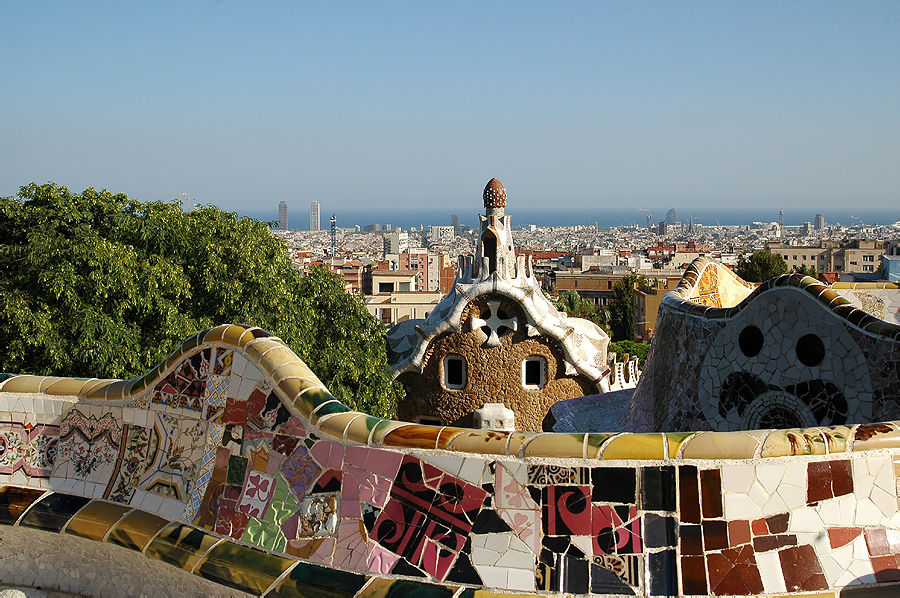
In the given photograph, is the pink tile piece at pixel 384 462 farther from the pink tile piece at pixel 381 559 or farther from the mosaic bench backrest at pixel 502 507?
the pink tile piece at pixel 381 559

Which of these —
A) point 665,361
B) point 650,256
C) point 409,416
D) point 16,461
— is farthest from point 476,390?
point 650,256

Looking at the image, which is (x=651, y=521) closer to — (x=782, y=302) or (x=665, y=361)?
(x=782, y=302)

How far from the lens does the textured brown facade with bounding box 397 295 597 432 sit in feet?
48.8

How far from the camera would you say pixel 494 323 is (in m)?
14.9

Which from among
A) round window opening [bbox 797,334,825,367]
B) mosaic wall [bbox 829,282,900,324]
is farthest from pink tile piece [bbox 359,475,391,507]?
mosaic wall [bbox 829,282,900,324]

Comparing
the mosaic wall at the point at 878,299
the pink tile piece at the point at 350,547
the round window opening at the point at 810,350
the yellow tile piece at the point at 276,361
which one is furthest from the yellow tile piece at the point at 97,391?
the mosaic wall at the point at 878,299

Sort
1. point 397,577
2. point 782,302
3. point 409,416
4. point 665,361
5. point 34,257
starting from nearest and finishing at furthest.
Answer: point 397,577
point 782,302
point 665,361
point 34,257
point 409,416

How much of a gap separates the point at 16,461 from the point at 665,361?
19.4ft

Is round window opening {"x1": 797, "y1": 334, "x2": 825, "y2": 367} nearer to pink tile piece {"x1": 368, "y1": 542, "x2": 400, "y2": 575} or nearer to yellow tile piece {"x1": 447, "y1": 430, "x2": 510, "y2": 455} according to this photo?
yellow tile piece {"x1": 447, "y1": 430, "x2": 510, "y2": 455}

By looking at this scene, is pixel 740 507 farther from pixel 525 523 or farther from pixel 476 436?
pixel 476 436

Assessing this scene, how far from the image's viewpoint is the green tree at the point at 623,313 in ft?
138

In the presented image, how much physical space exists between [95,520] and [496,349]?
11013 millimetres

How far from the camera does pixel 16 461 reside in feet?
15.5

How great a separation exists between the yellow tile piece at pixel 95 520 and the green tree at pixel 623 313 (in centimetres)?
3868
